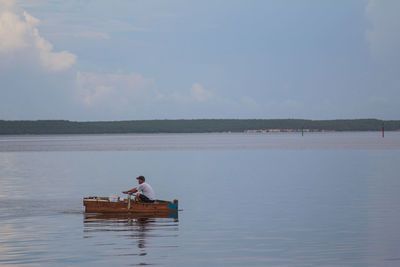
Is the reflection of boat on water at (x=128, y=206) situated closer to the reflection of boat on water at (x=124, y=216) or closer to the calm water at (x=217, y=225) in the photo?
the reflection of boat on water at (x=124, y=216)

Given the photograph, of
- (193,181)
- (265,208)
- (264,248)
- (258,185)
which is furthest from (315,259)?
(193,181)

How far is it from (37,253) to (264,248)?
7933 mm

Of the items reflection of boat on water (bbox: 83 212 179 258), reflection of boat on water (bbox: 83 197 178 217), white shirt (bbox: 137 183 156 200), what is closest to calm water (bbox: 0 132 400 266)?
reflection of boat on water (bbox: 83 212 179 258)

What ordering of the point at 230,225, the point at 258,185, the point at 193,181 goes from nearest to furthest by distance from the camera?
1. the point at 230,225
2. the point at 258,185
3. the point at 193,181

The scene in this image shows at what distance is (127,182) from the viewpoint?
A: 54.0m

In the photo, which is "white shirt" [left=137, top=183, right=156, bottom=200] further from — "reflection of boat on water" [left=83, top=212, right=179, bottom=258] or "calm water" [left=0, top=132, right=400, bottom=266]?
"calm water" [left=0, top=132, right=400, bottom=266]

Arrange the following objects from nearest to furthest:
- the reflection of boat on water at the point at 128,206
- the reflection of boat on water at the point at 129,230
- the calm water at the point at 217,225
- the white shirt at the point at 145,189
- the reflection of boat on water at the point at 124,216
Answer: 1. the calm water at the point at 217,225
2. the reflection of boat on water at the point at 129,230
3. the reflection of boat on water at the point at 124,216
4. the reflection of boat on water at the point at 128,206
5. the white shirt at the point at 145,189

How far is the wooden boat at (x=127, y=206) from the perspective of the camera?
106 feet

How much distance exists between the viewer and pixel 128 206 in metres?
32.9

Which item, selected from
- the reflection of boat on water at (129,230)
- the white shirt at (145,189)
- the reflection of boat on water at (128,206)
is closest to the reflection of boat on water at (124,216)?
the reflection of boat on water at (129,230)

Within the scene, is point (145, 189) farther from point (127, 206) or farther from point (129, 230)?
point (129, 230)

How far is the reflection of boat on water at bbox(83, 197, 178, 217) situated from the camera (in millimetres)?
32291

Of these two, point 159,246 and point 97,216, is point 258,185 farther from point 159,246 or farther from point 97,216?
point 159,246

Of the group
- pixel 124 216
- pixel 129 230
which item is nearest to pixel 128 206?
pixel 124 216
